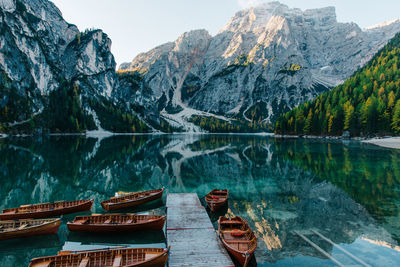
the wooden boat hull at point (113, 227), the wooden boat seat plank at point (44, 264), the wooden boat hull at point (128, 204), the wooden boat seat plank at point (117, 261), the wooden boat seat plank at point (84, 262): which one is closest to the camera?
the wooden boat seat plank at point (44, 264)

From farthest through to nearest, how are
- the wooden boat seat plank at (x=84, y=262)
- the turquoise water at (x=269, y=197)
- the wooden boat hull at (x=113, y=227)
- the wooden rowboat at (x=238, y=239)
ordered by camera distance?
1. the wooden boat hull at (x=113, y=227)
2. the turquoise water at (x=269, y=197)
3. the wooden rowboat at (x=238, y=239)
4. the wooden boat seat plank at (x=84, y=262)

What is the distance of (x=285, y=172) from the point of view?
42188 millimetres

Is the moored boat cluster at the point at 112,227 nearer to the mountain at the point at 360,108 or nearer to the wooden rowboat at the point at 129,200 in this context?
the wooden rowboat at the point at 129,200

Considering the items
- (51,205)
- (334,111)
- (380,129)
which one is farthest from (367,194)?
(334,111)

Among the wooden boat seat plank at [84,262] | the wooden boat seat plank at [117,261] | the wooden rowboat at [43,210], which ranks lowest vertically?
the wooden rowboat at [43,210]

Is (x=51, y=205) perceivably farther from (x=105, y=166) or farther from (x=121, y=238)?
(x=105, y=166)

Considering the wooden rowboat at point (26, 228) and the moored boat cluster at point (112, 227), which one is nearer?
the moored boat cluster at point (112, 227)

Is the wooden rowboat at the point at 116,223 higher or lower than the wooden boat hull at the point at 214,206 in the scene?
higher

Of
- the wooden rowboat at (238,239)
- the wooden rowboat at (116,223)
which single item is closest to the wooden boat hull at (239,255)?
the wooden rowboat at (238,239)

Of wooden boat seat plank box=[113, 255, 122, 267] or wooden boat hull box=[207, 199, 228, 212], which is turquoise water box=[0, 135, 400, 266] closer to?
wooden boat hull box=[207, 199, 228, 212]

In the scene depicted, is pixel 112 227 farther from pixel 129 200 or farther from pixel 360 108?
pixel 360 108

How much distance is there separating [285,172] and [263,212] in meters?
21.7

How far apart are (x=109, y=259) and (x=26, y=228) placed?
906cm

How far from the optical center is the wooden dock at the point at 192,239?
13430mm
